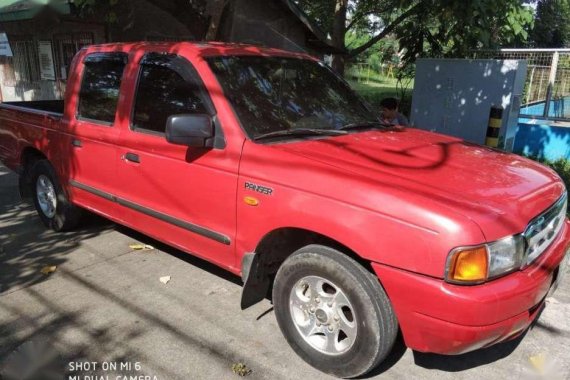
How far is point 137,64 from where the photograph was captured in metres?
3.94

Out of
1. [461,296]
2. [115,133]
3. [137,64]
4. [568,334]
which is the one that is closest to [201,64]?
[137,64]

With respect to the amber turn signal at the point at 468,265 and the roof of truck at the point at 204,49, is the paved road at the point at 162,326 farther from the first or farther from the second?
the roof of truck at the point at 204,49

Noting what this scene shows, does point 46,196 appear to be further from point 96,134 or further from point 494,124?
point 494,124

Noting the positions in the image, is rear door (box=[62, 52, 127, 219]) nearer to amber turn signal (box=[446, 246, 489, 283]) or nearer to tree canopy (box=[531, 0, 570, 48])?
amber turn signal (box=[446, 246, 489, 283])

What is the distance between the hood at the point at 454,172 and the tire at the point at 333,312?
1.75 feet

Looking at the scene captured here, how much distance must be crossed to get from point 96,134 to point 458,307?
324 centimetres

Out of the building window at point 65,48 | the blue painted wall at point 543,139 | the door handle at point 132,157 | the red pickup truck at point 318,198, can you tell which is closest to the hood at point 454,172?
the red pickup truck at point 318,198

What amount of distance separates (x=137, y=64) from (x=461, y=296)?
2971mm

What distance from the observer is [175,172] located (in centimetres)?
353

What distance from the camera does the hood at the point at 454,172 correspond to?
8.13ft

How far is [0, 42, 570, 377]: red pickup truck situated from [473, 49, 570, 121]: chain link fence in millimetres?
6964

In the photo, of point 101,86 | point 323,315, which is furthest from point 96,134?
point 323,315

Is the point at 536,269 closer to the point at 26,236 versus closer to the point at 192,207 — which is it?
the point at 192,207

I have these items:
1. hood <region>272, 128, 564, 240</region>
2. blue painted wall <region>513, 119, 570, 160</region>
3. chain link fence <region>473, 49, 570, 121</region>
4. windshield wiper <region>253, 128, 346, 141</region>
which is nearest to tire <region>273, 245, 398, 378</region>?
hood <region>272, 128, 564, 240</region>
